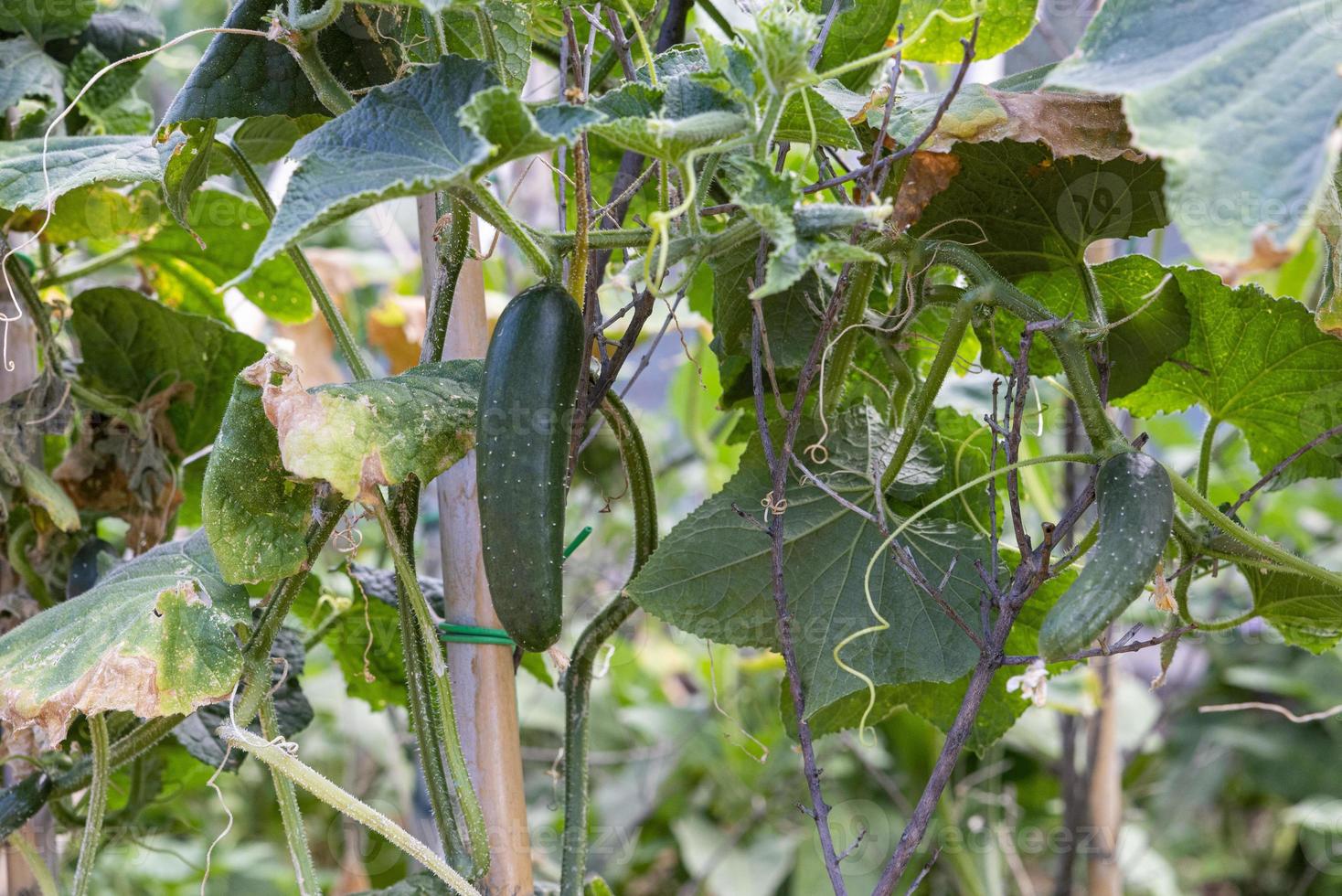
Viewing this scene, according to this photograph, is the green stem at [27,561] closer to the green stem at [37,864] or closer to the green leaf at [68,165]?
the green stem at [37,864]

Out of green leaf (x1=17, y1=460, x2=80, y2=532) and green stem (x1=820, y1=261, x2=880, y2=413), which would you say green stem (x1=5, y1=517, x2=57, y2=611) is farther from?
green stem (x1=820, y1=261, x2=880, y2=413)

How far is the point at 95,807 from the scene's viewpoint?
0.69 meters

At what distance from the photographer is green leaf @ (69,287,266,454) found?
999mm

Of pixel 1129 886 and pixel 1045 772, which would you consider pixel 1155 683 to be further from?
pixel 1129 886

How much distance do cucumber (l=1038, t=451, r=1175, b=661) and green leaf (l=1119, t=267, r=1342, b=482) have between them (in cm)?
24

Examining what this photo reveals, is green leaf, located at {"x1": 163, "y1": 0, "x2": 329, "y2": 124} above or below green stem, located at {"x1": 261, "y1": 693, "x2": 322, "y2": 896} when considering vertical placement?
above

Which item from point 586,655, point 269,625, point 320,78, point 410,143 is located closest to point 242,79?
point 320,78

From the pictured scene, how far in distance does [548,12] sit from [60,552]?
60 centimetres

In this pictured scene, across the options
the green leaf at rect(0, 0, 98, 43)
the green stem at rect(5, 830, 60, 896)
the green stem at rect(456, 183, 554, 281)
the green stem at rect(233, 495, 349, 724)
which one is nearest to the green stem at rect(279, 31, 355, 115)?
the green stem at rect(456, 183, 554, 281)

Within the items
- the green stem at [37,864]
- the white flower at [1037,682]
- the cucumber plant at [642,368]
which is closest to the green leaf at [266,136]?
the cucumber plant at [642,368]

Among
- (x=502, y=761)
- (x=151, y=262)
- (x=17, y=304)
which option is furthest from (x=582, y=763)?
(x=151, y=262)

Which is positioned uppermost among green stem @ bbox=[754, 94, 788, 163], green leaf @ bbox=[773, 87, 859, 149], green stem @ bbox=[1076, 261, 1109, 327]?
green stem @ bbox=[754, 94, 788, 163]

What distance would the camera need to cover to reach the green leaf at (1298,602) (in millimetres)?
764

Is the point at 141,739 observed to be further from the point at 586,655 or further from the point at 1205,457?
the point at 1205,457
